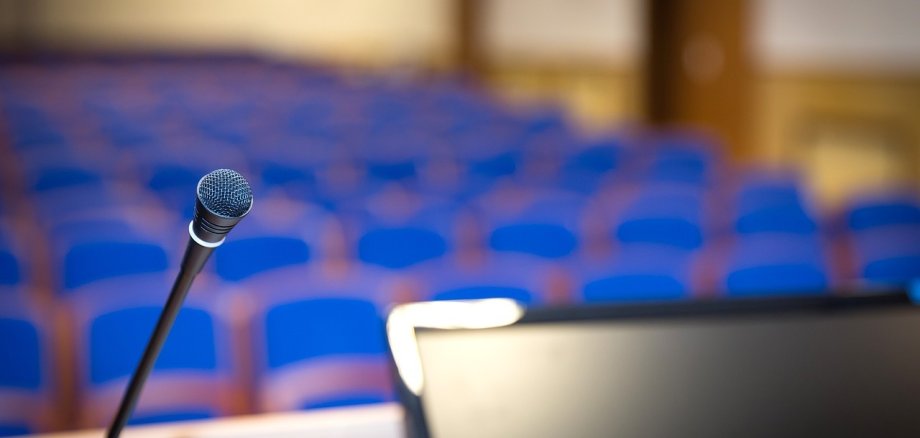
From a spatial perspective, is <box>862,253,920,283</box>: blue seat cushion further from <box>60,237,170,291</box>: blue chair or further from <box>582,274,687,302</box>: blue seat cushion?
<box>60,237,170,291</box>: blue chair

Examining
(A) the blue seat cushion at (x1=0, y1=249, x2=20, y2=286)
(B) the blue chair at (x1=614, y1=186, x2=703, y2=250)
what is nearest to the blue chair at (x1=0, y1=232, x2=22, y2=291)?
(A) the blue seat cushion at (x1=0, y1=249, x2=20, y2=286)

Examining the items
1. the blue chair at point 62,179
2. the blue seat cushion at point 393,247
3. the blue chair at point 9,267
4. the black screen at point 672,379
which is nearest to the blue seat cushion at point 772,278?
the blue seat cushion at point 393,247

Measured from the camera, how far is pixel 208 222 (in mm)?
285

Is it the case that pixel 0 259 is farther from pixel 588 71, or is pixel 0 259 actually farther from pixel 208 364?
pixel 588 71

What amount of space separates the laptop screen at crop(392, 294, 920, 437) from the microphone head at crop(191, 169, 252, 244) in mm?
91

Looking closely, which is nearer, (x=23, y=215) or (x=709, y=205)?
(x=23, y=215)

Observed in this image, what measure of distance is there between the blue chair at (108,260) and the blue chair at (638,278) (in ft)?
1.95

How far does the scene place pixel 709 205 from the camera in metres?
1.73

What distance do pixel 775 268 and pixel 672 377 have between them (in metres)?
0.95

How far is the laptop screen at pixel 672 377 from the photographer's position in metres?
0.32

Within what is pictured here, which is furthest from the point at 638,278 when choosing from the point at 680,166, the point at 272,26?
the point at 272,26

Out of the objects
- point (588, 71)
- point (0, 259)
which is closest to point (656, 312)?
point (0, 259)

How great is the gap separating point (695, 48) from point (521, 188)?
196cm

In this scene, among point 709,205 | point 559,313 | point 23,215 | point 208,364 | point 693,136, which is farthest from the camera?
point 693,136
